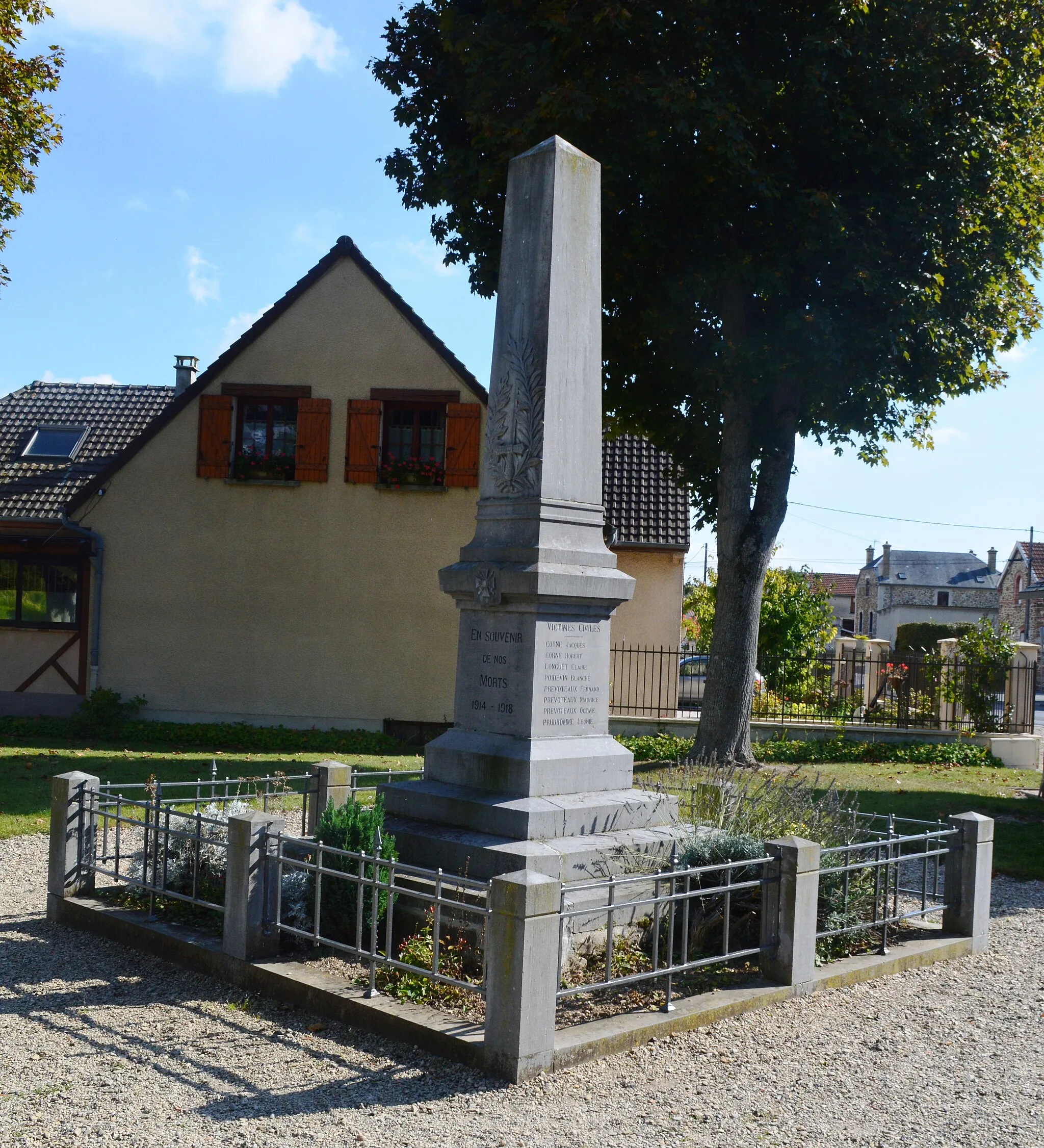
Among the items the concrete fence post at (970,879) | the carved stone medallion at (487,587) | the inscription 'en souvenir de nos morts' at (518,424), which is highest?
the inscription 'en souvenir de nos morts' at (518,424)

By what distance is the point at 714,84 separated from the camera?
12.6m

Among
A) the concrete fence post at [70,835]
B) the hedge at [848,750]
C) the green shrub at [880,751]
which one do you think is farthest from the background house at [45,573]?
the concrete fence post at [70,835]

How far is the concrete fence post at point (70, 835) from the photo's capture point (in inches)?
295

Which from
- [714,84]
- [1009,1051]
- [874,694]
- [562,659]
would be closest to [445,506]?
[714,84]

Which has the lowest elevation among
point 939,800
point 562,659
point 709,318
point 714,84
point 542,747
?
point 939,800

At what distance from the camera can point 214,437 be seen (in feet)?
60.7

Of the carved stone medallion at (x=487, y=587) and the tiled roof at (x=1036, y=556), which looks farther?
the tiled roof at (x=1036, y=556)

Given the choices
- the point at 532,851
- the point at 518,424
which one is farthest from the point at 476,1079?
the point at 518,424

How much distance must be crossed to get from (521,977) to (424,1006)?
89 cm

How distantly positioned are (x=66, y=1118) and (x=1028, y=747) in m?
17.1

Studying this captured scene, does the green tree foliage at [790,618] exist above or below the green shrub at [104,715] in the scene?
above

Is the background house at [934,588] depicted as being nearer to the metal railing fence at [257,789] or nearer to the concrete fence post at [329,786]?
the metal railing fence at [257,789]

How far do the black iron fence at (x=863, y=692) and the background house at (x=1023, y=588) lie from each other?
3889 centimetres

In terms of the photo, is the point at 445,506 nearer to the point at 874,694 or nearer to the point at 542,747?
the point at 874,694
